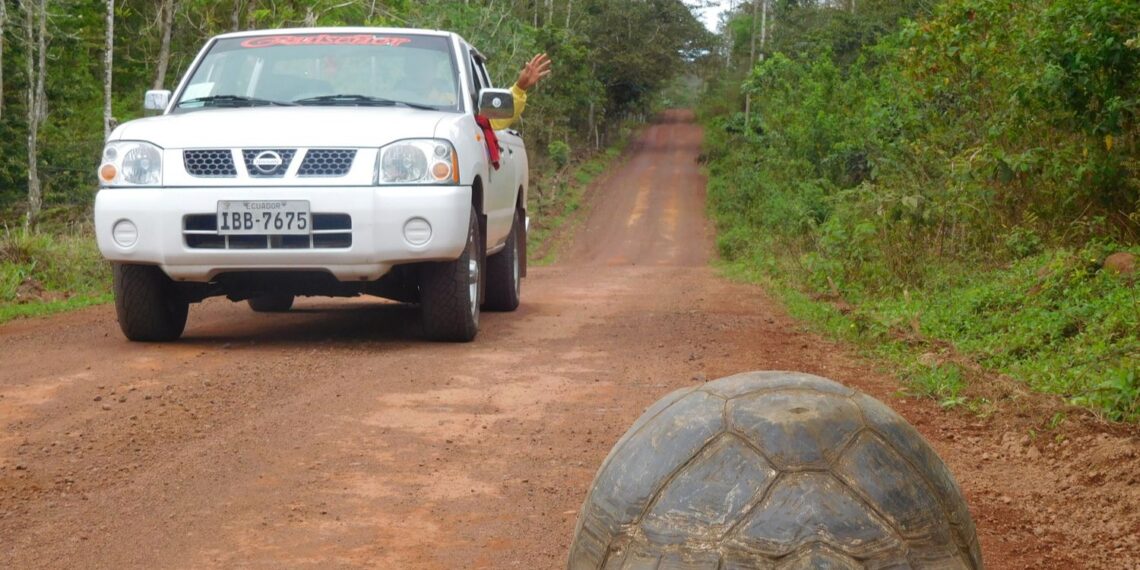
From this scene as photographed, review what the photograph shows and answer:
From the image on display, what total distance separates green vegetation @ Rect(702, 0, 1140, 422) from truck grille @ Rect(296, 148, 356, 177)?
11.1 feet

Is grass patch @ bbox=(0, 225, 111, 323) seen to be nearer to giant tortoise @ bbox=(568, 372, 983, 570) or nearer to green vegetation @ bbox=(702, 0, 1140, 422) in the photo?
green vegetation @ bbox=(702, 0, 1140, 422)

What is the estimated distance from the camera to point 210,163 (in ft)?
22.4

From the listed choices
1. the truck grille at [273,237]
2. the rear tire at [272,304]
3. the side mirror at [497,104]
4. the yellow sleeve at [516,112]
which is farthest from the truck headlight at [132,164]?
the rear tire at [272,304]

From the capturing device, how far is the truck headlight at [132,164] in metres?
6.86

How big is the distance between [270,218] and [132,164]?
903 millimetres

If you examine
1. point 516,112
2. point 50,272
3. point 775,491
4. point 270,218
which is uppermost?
point 516,112

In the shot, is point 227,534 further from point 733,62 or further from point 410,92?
point 733,62

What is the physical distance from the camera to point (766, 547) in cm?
250

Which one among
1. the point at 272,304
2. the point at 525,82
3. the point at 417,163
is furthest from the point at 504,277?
the point at 417,163

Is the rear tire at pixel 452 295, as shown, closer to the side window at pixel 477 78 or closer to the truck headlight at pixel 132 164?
the side window at pixel 477 78

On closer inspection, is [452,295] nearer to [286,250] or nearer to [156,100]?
[286,250]

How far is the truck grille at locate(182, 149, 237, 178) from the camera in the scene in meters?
6.81

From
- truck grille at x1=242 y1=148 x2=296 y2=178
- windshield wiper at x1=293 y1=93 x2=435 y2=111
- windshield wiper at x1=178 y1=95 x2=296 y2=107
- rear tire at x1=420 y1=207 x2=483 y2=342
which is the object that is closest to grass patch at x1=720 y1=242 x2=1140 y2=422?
rear tire at x1=420 y1=207 x2=483 y2=342

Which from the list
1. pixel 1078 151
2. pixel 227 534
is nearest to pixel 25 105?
pixel 1078 151
